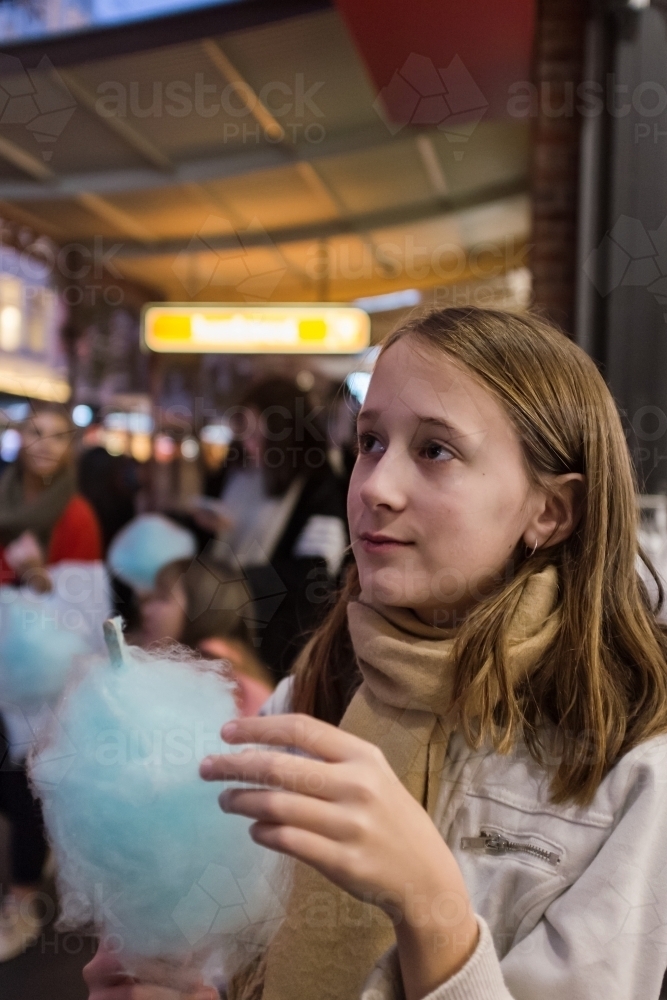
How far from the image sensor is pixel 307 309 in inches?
77.1

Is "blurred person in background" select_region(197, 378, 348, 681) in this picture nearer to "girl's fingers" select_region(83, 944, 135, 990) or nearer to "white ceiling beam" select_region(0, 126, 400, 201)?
"girl's fingers" select_region(83, 944, 135, 990)

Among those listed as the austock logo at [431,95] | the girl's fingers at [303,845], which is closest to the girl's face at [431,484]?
the girl's fingers at [303,845]

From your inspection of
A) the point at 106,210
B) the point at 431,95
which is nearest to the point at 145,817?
the point at 431,95

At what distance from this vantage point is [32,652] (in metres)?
0.52

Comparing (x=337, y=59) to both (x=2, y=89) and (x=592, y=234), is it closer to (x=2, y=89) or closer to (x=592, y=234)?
(x=592, y=234)

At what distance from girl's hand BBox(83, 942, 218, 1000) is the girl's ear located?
384 mm

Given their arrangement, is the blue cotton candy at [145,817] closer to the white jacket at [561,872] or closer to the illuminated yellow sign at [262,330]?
the white jacket at [561,872]

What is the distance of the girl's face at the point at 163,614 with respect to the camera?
50cm

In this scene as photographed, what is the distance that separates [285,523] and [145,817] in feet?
1.29

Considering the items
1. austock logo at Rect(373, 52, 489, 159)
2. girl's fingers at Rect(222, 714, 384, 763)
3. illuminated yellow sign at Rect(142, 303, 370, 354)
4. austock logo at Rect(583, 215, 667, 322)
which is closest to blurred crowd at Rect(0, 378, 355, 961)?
girl's fingers at Rect(222, 714, 384, 763)

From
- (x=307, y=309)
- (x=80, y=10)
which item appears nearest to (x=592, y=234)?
(x=307, y=309)

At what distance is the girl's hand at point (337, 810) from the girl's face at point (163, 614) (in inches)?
4.5

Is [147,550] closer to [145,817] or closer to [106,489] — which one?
[145,817]

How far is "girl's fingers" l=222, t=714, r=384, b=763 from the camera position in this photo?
0.40m
